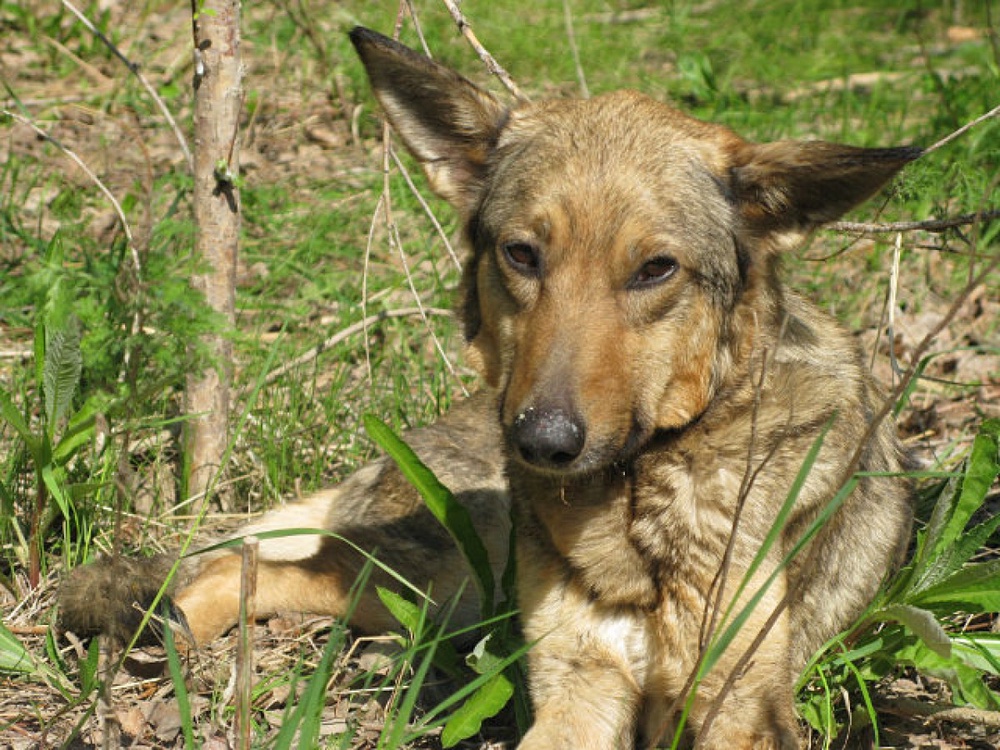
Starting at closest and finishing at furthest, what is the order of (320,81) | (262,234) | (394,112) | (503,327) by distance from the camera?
1. (503,327)
2. (394,112)
3. (262,234)
4. (320,81)

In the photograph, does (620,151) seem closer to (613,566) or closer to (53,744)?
(613,566)

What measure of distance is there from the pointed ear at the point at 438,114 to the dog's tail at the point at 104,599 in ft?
4.98

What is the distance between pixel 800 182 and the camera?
3.21 m

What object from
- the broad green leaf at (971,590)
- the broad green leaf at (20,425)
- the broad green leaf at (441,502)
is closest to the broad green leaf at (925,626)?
the broad green leaf at (971,590)

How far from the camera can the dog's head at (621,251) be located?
304 centimetres

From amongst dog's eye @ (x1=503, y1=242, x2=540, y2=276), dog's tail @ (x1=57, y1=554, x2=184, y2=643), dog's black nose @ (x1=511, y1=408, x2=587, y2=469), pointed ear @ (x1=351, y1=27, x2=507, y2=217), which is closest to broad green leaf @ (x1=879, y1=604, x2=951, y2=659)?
dog's black nose @ (x1=511, y1=408, x2=587, y2=469)

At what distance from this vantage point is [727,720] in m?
3.20

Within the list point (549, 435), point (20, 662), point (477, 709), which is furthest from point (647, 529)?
point (20, 662)

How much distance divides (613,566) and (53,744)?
5.28 ft

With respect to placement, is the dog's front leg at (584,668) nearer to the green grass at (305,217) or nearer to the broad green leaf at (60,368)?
the green grass at (305,217)

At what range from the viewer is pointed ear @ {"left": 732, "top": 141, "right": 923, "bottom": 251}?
9.96 feet

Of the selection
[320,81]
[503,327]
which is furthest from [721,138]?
[320,81]

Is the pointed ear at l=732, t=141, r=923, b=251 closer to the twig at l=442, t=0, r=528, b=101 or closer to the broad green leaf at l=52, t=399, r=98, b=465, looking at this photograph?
the twig at l=442, t=0, r=528, b=101

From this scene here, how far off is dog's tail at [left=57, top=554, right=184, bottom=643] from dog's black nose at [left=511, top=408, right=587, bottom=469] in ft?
4.12
